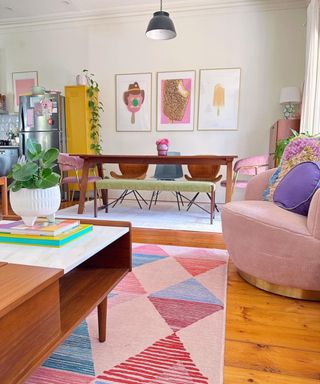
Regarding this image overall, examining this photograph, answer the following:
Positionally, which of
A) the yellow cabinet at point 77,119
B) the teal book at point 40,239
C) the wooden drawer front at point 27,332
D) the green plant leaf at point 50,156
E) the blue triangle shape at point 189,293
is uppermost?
the yellow cabinet at point 77,119

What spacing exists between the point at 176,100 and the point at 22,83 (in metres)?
3.02

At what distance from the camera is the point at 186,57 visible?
5.15 metres

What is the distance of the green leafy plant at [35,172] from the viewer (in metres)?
1.10

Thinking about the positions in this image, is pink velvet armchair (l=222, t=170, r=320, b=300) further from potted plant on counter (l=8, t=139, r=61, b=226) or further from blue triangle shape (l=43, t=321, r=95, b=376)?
potted plant on counter (l=8, t=139, r=61, b=226)

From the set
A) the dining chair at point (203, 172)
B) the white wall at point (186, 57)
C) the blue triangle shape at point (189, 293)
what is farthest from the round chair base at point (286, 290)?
the white wall at point (186, 57)

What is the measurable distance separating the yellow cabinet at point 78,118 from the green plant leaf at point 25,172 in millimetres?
4326

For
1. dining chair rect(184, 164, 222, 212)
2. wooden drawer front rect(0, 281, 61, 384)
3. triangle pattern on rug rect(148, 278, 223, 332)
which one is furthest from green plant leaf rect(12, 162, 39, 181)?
dining chair rect(184, 164, 222, 212)

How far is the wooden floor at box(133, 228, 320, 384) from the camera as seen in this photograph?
3.73 feet

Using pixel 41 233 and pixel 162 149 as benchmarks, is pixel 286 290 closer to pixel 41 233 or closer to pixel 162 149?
pixel 41 233

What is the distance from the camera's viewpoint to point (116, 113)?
18.2ft

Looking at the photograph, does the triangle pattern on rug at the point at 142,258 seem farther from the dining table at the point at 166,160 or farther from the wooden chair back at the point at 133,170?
the wooden chair back at the point at 133,170

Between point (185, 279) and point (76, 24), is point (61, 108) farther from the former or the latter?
point (185, 279)

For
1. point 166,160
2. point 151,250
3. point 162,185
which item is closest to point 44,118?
point 166,160

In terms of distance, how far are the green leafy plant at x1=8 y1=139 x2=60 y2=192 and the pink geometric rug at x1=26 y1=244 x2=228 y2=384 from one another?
26.7 inches
